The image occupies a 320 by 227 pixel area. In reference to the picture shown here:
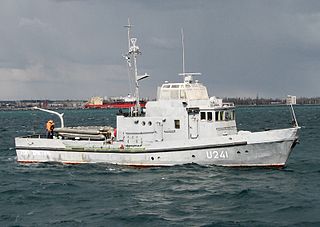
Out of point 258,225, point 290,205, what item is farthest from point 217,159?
point 258,225

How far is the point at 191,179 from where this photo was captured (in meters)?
28.6

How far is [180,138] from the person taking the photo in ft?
107

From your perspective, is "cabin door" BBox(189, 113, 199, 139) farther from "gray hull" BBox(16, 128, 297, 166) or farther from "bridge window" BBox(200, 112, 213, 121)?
"gray hull" BBox(16, 128, 297, 166)

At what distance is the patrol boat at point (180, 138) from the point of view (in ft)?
102

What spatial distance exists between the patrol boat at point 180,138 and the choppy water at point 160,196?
0.73 m

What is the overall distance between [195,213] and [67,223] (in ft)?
18.4

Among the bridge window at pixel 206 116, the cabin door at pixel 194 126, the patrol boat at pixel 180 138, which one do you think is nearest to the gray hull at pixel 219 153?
the patrol boat at pixel 180 138

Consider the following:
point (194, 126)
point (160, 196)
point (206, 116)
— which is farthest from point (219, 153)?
point (160, 196)

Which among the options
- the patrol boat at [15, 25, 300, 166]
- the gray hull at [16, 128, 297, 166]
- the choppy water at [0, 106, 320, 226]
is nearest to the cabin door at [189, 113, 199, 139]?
the patrol boat at [15, 25, 300, 166]

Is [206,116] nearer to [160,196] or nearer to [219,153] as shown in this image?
[219,153]

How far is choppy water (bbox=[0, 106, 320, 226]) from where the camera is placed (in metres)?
20.9

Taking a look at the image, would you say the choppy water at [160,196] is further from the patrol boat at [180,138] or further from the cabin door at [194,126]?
the cabin door at [194,126]

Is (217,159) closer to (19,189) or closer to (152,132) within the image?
(152,132)

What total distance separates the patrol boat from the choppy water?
0.73 meters
